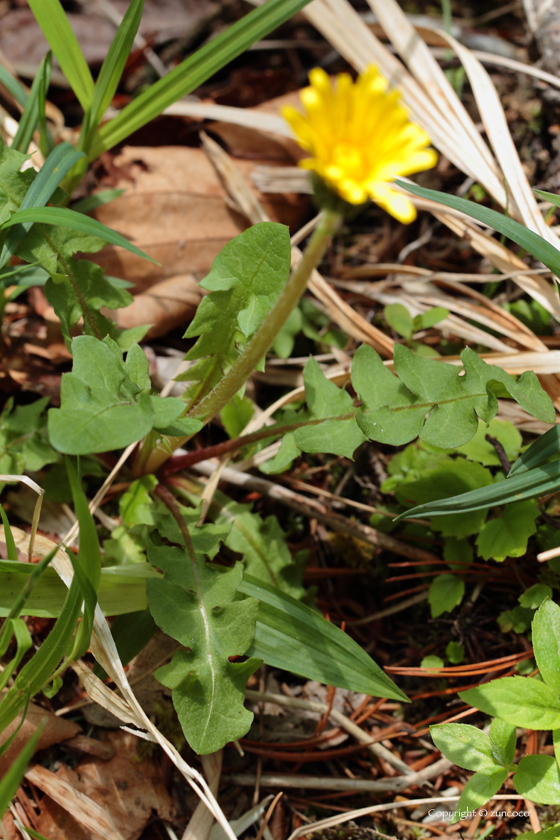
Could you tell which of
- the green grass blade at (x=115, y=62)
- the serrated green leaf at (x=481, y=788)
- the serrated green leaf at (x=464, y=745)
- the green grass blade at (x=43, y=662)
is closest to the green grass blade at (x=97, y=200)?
the green grass blade at (x=115, y=62)

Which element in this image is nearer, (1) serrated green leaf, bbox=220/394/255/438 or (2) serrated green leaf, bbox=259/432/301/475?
(2) serrated green leaf, bbox=259/432/301/475

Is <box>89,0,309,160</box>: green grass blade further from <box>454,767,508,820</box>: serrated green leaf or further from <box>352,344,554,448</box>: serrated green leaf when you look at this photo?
<box>454,767,508,820</box>: serrated green leaf

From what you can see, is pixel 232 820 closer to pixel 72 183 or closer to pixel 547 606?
pixel 547 606

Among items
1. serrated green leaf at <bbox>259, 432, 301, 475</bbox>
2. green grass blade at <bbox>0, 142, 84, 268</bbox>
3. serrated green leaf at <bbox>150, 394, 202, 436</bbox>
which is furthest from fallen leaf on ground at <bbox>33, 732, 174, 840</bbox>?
green grass blade at <bbox>0, 142, 84, 268</bbox>

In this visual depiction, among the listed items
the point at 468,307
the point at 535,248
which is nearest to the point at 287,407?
the point at 468,307

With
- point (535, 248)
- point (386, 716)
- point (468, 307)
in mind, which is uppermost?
point (535, 248)

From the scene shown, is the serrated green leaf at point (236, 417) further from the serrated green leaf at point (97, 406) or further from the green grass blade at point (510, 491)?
the green grass blade at point (510, 491)
